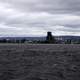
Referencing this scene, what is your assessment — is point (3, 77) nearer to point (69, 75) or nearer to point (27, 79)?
point (27, 79)

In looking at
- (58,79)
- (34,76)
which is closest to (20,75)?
(34,76)

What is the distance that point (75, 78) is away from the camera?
128ft

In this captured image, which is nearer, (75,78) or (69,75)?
(75,78)

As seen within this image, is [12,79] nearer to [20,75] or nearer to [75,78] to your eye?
[20,75]

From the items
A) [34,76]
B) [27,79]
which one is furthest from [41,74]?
[27,79]

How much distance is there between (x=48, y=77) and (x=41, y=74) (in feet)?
9.00

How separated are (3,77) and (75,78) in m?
9.19

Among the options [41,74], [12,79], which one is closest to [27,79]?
[12,79]

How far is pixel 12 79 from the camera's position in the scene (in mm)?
38000

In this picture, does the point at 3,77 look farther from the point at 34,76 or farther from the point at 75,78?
the point at 75,78

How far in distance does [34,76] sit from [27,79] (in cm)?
278

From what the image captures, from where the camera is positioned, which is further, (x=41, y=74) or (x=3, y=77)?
(x=41, y=74)

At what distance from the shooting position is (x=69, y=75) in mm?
42000

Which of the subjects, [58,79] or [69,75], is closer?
[58,79]
